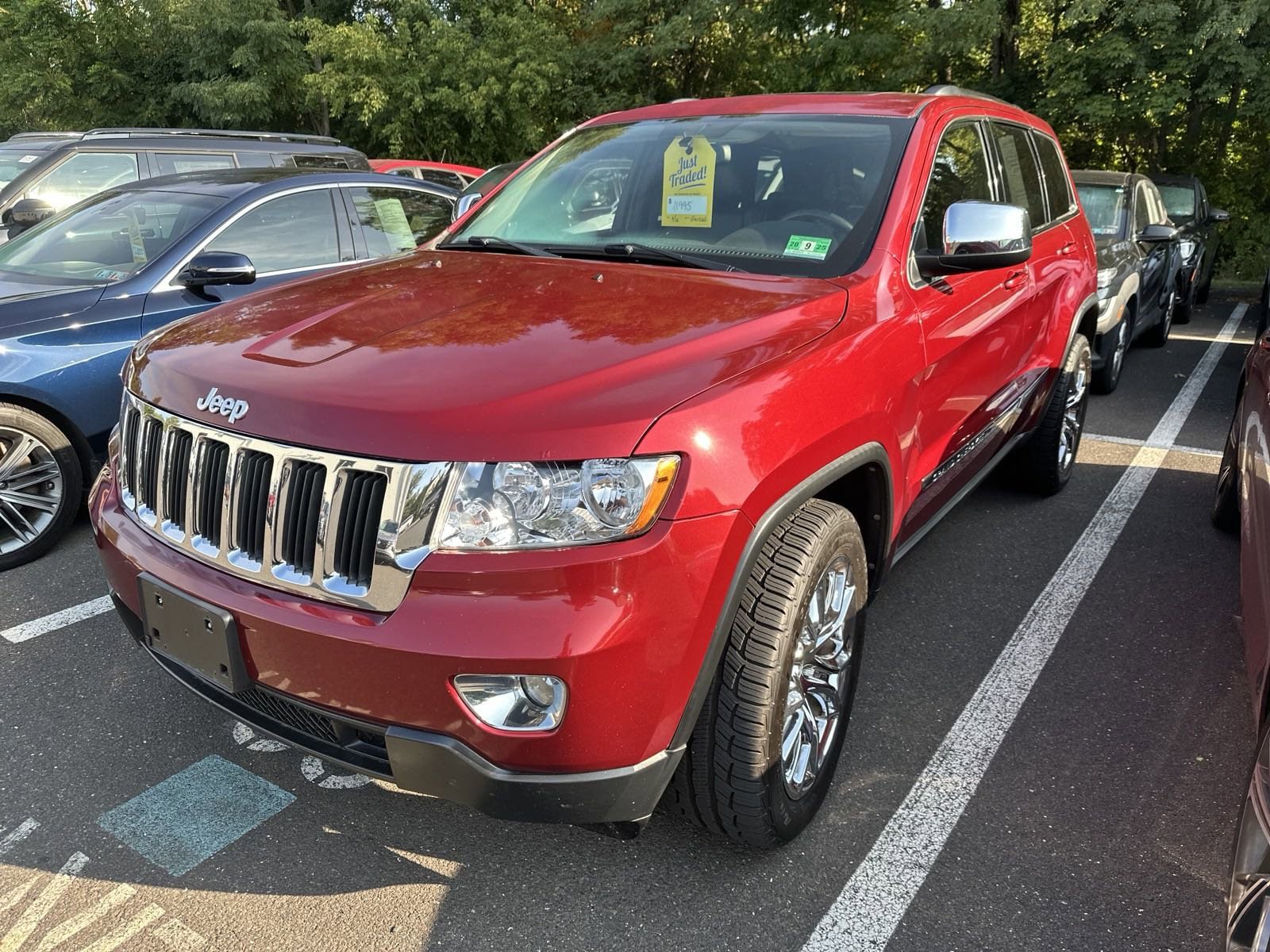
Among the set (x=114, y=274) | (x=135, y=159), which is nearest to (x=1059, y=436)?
(x=114, y=274)

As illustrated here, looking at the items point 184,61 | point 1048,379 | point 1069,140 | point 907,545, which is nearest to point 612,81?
point 1069,140

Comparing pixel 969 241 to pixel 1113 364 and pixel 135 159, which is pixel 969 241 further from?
pixel 135 159

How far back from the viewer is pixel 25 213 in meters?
6.91

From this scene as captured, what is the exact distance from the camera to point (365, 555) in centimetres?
193

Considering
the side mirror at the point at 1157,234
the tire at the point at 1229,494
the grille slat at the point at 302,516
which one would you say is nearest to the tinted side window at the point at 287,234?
the grille slat at the point at 302,516

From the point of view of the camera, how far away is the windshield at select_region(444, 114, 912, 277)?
2.91 m

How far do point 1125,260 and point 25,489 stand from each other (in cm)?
698

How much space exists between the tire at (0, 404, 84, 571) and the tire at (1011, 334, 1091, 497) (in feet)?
14.8

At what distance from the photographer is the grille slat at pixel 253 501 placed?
2.06 meters

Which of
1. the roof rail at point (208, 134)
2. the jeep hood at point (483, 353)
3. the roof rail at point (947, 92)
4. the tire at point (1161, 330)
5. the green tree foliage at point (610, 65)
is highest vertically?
the green tree foliage at point (610, 65)

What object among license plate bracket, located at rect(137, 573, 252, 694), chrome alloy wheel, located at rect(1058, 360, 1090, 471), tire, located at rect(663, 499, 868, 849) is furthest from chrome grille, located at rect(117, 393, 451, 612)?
chrome alloy wheel, located at rect(1058, 360, 1090, 471)

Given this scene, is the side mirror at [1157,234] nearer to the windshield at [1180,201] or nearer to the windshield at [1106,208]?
the windshield at [1106,208]

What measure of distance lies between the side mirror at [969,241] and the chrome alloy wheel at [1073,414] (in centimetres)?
208

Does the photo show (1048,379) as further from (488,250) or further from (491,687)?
(491,687)
